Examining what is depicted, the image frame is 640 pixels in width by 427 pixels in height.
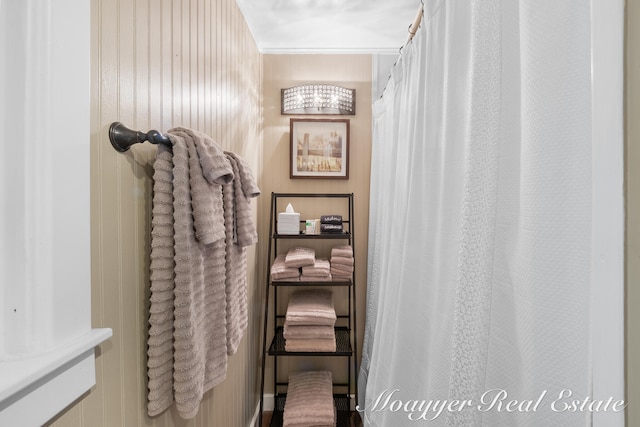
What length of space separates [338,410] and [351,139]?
1.85 m

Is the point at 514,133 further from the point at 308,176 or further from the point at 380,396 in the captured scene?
the point at 308,176

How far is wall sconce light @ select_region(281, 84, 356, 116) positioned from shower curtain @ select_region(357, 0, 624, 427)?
3.24 ft

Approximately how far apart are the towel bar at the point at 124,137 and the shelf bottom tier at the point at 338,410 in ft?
6.25

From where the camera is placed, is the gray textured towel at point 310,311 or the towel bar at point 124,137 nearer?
the towel bar at point 124,137

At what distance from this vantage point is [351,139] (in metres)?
2.11

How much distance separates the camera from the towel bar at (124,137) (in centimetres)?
64

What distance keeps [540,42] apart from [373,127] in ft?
5.26

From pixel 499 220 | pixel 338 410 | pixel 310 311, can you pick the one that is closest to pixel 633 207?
pixel 499 220

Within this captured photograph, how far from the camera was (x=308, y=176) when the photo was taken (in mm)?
2072

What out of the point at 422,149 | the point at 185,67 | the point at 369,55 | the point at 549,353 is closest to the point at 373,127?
the point at 369,55

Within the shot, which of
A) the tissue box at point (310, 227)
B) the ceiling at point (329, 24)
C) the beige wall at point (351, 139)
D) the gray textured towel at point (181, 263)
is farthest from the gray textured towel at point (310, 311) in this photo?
the ceiling at point (329, 24)

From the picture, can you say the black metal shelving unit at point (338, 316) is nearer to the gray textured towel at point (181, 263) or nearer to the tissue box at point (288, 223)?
the tissue box at point (288, 223)

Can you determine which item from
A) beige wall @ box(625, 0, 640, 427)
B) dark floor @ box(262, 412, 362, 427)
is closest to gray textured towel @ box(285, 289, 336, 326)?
dark floor @ box(262, 412, 362, 427)

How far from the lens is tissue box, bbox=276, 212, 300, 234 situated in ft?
6.23
